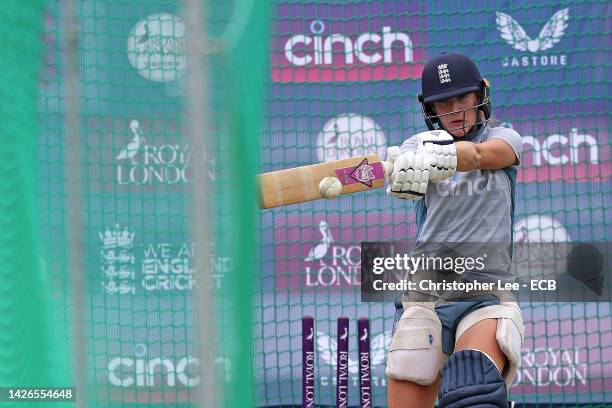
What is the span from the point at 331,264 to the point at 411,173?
4.94 ft

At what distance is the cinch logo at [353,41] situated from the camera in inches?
160

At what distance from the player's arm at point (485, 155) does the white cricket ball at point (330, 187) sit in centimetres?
38

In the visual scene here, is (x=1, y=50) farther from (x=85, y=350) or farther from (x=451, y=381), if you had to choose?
(x=451, y=381)

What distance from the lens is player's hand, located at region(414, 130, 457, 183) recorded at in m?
2.62

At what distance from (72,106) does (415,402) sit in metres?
1.40

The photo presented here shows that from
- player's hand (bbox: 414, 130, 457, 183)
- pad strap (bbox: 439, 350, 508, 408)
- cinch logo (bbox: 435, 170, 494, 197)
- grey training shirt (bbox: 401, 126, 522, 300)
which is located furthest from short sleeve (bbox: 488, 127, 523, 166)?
pad strap (bbox: 439, 350, 508, 408)

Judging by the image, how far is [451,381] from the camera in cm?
255

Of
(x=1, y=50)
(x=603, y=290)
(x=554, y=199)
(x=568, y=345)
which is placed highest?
(x=1, y=50)

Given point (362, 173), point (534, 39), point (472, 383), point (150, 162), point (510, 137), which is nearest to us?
point (150, 162)

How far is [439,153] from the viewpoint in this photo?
262cm

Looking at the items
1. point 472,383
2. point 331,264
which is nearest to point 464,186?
point 472,383

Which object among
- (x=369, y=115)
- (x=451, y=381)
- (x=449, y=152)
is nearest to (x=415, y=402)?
(x=451, y=381)

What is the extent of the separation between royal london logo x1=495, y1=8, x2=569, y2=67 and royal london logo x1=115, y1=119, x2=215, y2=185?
2.38 m

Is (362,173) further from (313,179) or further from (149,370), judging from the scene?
(149,370)
